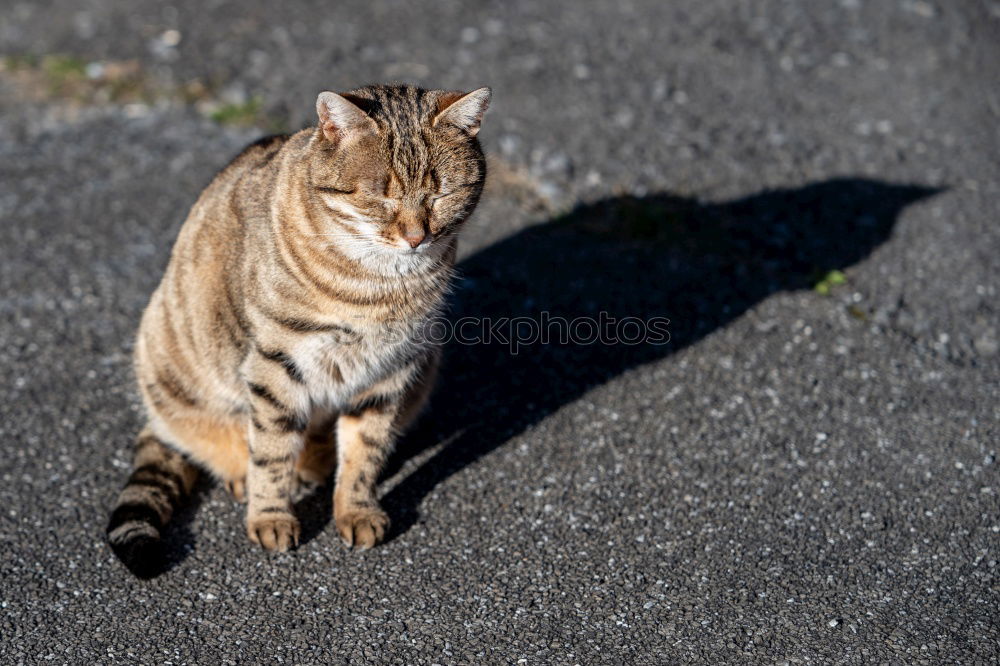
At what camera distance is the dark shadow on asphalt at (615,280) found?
431 centimetres

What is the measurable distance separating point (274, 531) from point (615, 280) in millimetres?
2224

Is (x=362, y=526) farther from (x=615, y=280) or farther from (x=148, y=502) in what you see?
(x=615, y=280)

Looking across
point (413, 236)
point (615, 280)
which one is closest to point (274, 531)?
point (413, 236)

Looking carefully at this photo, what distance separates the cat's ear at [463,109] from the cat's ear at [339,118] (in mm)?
243

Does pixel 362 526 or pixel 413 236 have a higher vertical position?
pixel 413 236

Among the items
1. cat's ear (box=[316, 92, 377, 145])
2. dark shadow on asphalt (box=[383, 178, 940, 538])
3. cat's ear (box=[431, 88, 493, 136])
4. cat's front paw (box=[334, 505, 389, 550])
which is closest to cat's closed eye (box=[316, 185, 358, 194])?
cat's ear (box=[316, 92, 377, 145])

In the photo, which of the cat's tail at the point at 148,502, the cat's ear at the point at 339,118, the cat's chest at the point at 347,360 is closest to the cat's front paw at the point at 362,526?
the cat's chest at the point at 347,360

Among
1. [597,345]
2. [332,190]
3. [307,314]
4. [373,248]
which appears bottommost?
[597,345]

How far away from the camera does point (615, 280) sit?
16.3ft

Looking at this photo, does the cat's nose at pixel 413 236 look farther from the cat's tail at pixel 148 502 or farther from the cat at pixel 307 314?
the cat's tail at pixel 148 502

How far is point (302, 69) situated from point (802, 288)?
3673 mm

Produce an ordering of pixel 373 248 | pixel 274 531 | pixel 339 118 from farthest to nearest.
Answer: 1. pixel 274 531
2. pixel 373 248
3. pixel 339 118

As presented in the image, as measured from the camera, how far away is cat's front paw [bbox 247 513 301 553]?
3.57m

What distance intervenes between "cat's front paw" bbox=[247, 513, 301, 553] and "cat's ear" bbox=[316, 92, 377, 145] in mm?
1402
